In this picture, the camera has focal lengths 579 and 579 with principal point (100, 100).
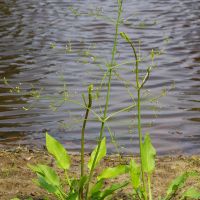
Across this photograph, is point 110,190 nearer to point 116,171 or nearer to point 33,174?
point 116,171

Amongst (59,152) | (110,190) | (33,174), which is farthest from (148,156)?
(33,174)

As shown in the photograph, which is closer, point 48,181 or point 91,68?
point 48,181

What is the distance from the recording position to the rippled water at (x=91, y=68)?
17.7 feet

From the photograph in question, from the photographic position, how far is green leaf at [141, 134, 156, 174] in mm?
3418

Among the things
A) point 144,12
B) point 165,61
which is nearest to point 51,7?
point 144,12

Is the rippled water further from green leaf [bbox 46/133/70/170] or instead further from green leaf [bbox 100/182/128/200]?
green leaf [bbox 100/182/128/200]

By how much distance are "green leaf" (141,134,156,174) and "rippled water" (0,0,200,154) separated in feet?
0.54

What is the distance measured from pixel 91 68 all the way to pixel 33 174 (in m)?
3.59

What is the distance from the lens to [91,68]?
761 cm

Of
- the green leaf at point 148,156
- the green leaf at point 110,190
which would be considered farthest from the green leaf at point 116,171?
the green leaf at point 148,156

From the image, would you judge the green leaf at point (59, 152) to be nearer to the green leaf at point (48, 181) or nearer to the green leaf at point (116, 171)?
the green leaf at point (48, 181)

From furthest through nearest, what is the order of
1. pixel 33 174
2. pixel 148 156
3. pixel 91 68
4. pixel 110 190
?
pixel 91 68 < pixel 33 174 < pixel 148 156 < pixel 110 190

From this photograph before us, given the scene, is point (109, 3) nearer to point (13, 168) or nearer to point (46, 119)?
point (46, 119)

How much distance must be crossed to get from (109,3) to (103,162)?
829 centimetres
